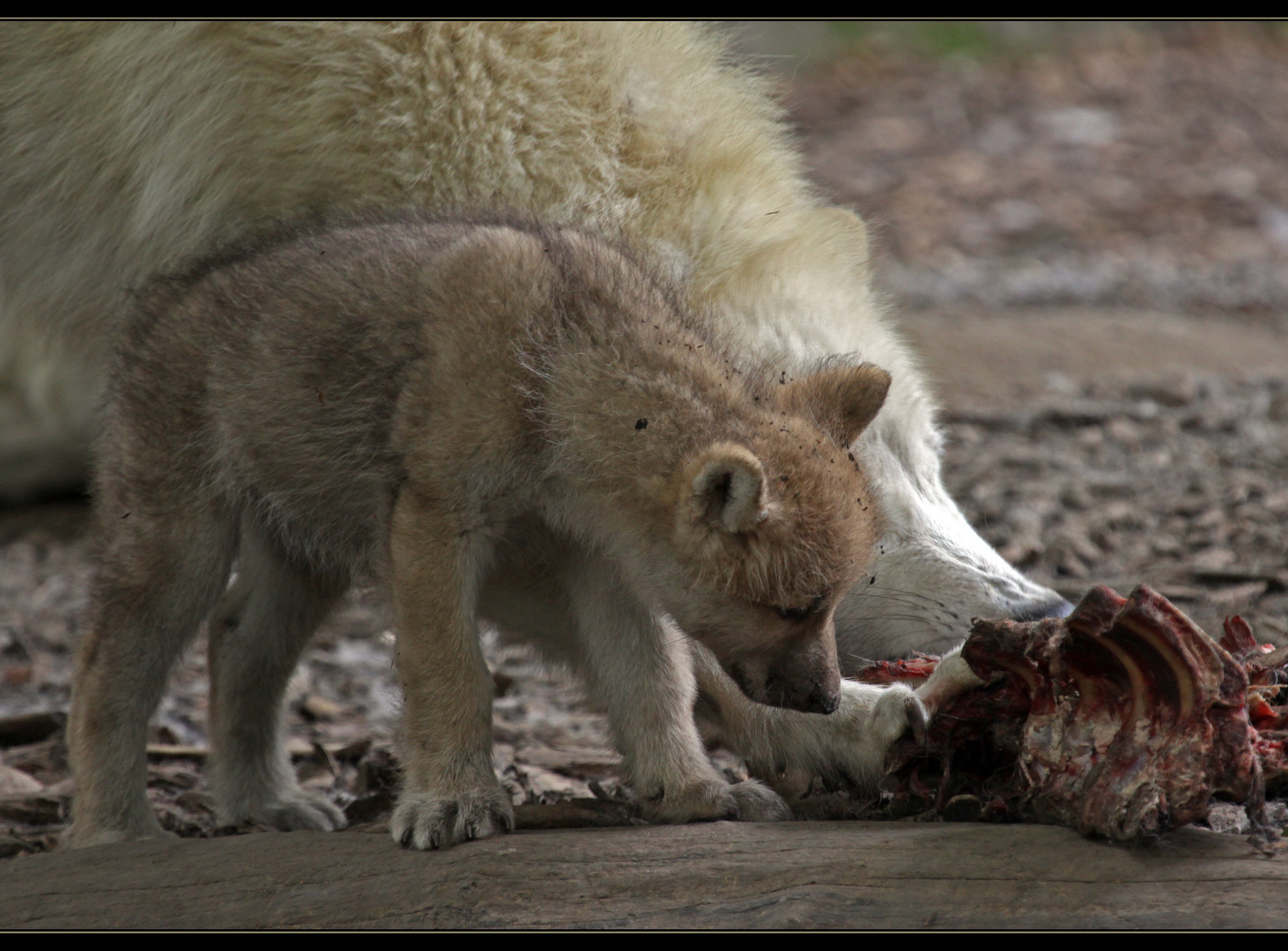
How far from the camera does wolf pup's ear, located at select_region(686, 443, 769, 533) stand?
10.5ft

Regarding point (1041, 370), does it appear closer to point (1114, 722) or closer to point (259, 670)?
point (259, 670)

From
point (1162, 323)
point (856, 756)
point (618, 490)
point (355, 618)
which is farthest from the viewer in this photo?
point (1162, 323)

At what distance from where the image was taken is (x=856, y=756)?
148 inches

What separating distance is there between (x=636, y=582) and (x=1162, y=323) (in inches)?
291

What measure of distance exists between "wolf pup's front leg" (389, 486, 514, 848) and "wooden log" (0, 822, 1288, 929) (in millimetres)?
150

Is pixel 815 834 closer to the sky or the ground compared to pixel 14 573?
closer to the sky

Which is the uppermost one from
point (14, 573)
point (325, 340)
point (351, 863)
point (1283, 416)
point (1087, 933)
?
point (325, 340)

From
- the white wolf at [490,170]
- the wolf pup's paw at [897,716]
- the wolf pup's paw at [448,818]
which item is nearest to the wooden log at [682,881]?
the wolf pup's paw at [448,818]

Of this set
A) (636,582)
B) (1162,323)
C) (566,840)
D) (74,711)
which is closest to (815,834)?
(566,840)

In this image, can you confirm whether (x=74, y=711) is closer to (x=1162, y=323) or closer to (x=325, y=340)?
(x=325, y=340)

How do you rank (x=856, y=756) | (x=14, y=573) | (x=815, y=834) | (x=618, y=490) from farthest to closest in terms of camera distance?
1. (x=14, y=573)
2. (x=856, y=756)
3. (x=618, y=490)
4. (x=815, y=834)

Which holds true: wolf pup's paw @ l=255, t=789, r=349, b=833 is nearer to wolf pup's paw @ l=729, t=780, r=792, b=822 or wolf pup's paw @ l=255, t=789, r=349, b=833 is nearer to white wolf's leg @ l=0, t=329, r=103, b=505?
wolf pup's paw @ l=729, t=780, r=792, b=822

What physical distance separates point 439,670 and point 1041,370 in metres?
6.39

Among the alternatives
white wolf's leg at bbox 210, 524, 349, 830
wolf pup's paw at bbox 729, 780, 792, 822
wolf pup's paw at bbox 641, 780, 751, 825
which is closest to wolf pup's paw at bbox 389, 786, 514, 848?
wolf pup's paw at bbox 641, 780, 751, 825
